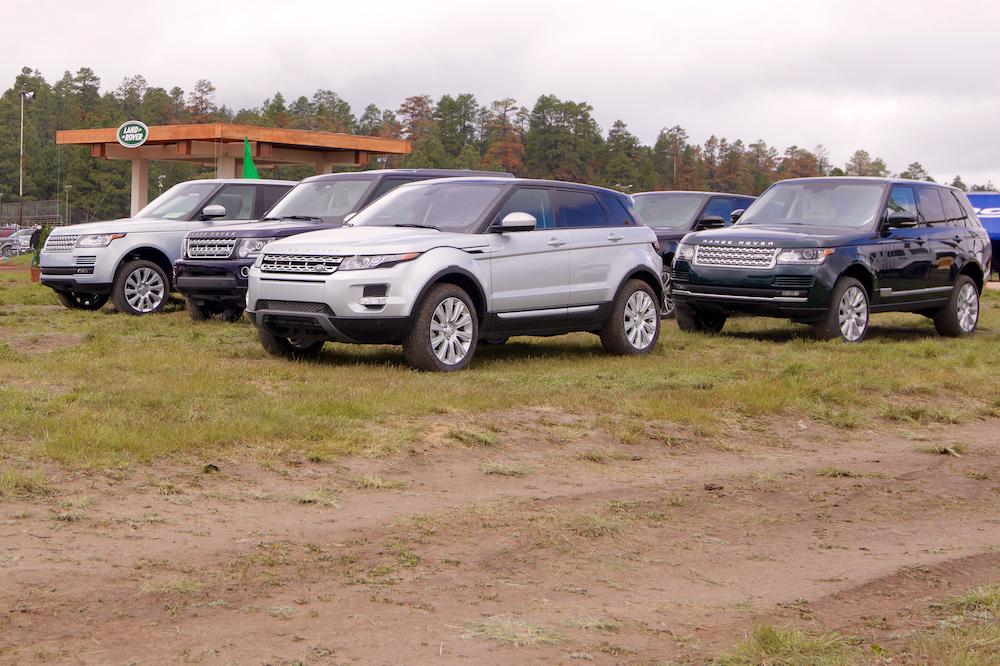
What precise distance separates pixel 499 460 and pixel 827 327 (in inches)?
264

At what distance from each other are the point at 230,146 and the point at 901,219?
83.5 feet

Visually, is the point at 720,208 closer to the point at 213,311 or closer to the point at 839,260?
the point at 839,260

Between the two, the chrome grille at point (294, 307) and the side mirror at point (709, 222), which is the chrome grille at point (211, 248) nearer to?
the chrome grille at point (294, 307)

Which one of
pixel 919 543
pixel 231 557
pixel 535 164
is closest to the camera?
pixel 231 557

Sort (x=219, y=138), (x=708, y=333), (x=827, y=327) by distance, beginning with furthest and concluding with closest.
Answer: (x=219, y=138)
(x=708, y=333)
(x=827, y=327)

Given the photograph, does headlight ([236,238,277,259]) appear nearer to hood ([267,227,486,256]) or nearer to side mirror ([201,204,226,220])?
side mirror ([201,204,226,220])

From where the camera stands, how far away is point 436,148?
359 ft

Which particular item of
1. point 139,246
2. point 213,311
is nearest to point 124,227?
point 139,246

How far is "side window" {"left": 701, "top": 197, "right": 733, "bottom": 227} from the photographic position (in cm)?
1616

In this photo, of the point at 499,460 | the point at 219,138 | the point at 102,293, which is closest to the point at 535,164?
the point at 219,138

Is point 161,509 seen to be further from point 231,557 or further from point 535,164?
point 535,164

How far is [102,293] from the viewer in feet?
45.7

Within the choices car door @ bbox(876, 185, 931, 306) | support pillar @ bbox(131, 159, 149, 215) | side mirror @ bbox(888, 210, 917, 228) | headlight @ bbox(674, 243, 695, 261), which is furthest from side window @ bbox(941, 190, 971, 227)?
support pillar @ bbox(131, 159, 149, 215)

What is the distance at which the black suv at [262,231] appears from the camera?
12.3 metres
